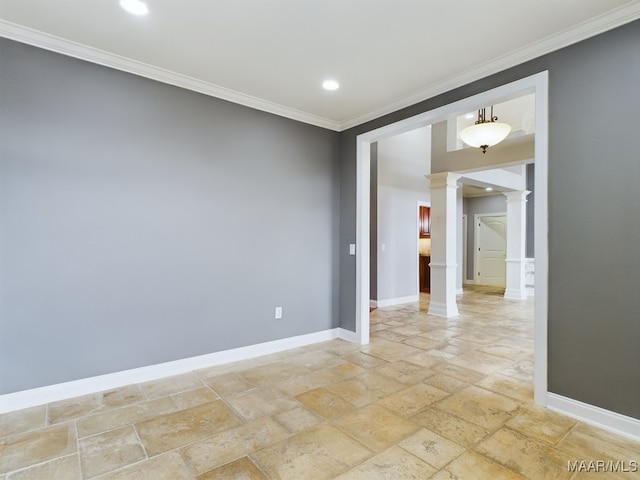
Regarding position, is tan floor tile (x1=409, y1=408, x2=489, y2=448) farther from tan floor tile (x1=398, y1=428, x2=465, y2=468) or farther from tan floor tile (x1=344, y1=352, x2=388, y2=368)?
tan floor tile (x1=344, y1=352, x2=388, y2=368)

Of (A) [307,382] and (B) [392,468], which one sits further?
(A) [307,382]

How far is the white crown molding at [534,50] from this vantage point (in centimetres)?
216

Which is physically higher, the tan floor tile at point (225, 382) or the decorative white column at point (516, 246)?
the decorative white column at point (516, 246)

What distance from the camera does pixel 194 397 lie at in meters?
2.65

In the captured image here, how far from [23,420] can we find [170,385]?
37.3 inches

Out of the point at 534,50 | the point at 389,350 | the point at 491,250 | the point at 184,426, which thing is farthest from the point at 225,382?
the point at 491,250

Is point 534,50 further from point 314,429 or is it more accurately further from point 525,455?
point 314,429

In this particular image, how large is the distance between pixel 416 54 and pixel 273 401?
299 centimetres

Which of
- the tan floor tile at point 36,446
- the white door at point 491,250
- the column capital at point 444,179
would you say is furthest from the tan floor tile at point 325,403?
the white door at point 491,250

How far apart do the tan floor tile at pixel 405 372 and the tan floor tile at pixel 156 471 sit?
1894 mm

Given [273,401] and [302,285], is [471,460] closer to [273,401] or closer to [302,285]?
[273,401]

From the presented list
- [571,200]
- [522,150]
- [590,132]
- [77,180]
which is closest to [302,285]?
[77,180]

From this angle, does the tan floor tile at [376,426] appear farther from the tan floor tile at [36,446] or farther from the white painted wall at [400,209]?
the white painted wall at [400,209]

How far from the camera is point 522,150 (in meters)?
5.01
